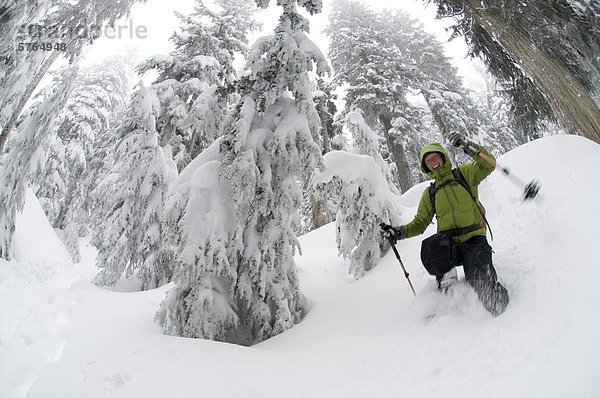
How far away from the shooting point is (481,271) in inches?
167

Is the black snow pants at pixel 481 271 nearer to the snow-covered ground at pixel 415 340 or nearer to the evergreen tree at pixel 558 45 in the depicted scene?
the snow-covered ground at pixel 415 340

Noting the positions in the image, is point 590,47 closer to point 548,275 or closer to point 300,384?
point 548,275

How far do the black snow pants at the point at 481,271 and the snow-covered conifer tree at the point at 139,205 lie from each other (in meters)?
9.47

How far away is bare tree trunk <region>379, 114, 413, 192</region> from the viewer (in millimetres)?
17323

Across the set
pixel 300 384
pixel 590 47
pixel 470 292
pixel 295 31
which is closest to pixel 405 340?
pixel 470 292

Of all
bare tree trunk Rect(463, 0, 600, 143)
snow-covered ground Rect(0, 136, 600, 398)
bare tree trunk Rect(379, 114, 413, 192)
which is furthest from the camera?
bare tree trunk Rect(379, 114, 413, 192)

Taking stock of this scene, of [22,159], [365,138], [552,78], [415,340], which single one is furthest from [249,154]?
[365,138]

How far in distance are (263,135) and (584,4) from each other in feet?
15.7

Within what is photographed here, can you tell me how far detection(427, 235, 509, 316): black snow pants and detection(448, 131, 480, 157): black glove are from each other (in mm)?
1083

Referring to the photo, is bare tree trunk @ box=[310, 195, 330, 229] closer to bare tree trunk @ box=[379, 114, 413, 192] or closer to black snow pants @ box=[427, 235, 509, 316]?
bare tree trunk @ box=[379, 114, 413, 192]

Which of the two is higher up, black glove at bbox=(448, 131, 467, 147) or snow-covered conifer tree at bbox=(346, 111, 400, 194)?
black glove at bbox=(448, 131, 467, 147)

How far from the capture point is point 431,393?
3.21 m

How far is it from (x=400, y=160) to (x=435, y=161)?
45.0ft

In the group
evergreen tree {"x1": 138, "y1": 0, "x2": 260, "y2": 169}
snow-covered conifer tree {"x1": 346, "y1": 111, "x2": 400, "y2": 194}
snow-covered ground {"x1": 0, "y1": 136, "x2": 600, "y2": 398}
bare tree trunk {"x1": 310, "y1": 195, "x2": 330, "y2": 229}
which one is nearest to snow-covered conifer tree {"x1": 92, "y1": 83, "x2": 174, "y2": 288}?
evergreen tree {"x1": 138, "y1": 0, "x2": 260, "y2": 169}
